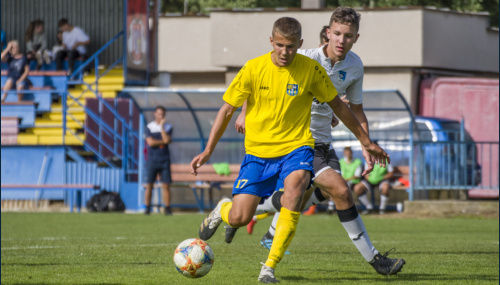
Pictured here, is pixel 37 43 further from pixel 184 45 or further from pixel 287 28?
pixel 287 28

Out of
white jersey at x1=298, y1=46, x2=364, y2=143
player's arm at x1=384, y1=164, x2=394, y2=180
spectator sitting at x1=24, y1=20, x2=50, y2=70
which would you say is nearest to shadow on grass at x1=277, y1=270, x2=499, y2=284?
white jersey at x1=298, y1=46, x2=364, y2=143

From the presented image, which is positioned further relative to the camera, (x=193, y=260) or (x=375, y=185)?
(x=375, y=185)

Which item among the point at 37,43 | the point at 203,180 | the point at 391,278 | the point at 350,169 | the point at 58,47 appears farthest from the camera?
the point at 37,43

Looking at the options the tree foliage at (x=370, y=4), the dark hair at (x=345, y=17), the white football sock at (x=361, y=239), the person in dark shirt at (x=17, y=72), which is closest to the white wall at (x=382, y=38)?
the tree foliage at (x=370, y=4)

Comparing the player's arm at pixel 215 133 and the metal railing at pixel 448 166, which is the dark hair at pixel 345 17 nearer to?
the player's arm at pixel 215 133

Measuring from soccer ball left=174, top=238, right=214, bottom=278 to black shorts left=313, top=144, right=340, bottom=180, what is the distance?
135 centimetres

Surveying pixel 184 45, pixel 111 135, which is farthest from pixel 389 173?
pixel 184 45

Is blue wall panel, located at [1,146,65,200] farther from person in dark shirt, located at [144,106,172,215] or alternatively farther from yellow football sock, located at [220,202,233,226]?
yellow football sock, located at [220,202,233,226]

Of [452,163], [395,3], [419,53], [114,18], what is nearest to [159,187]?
[452,163]

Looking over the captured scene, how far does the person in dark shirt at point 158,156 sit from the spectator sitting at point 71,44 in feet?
27.7

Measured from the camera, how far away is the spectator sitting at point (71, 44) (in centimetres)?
2661

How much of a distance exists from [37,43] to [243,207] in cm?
2142

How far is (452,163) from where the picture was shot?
1894 cm

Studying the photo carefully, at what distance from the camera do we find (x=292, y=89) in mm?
6902
